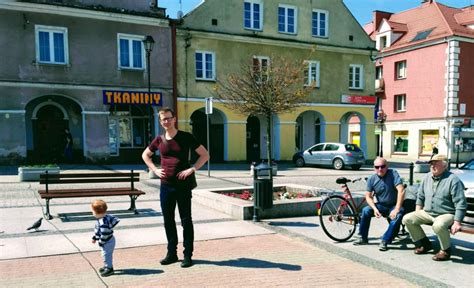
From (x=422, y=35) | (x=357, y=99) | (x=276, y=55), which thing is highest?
(x=422, y=35)

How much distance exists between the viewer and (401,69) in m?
35.4

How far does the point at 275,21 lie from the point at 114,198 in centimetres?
1784

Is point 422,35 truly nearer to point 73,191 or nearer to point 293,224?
point 293,224

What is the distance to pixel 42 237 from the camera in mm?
6340

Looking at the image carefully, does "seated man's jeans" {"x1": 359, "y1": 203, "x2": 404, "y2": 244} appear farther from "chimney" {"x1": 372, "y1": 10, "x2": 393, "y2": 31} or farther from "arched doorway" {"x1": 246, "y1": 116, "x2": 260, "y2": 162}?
"chimney" {"x1": 372, "y1": 10, "x2": 393, "y2": 31}

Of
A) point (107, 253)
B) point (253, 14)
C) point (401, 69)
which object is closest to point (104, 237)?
point (107, 253)

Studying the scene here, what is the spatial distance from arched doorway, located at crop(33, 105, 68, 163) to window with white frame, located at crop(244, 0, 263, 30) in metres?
11.8

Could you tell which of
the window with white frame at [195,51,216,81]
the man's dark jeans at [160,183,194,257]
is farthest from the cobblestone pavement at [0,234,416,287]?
the window with white frame at [195,51,216,81]

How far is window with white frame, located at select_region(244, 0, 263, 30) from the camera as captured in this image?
24.1 metres

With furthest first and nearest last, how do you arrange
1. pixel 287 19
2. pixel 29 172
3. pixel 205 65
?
pixel 287 19 → pixel 205 65 → pixel 29 172

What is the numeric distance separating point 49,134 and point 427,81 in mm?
28444

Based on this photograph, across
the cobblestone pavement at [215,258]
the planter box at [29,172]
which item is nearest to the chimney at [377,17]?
the planter box at [29,172]

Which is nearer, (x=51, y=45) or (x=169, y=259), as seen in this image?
(x=169, y=259)

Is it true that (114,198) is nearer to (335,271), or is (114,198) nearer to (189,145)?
(189,145)
